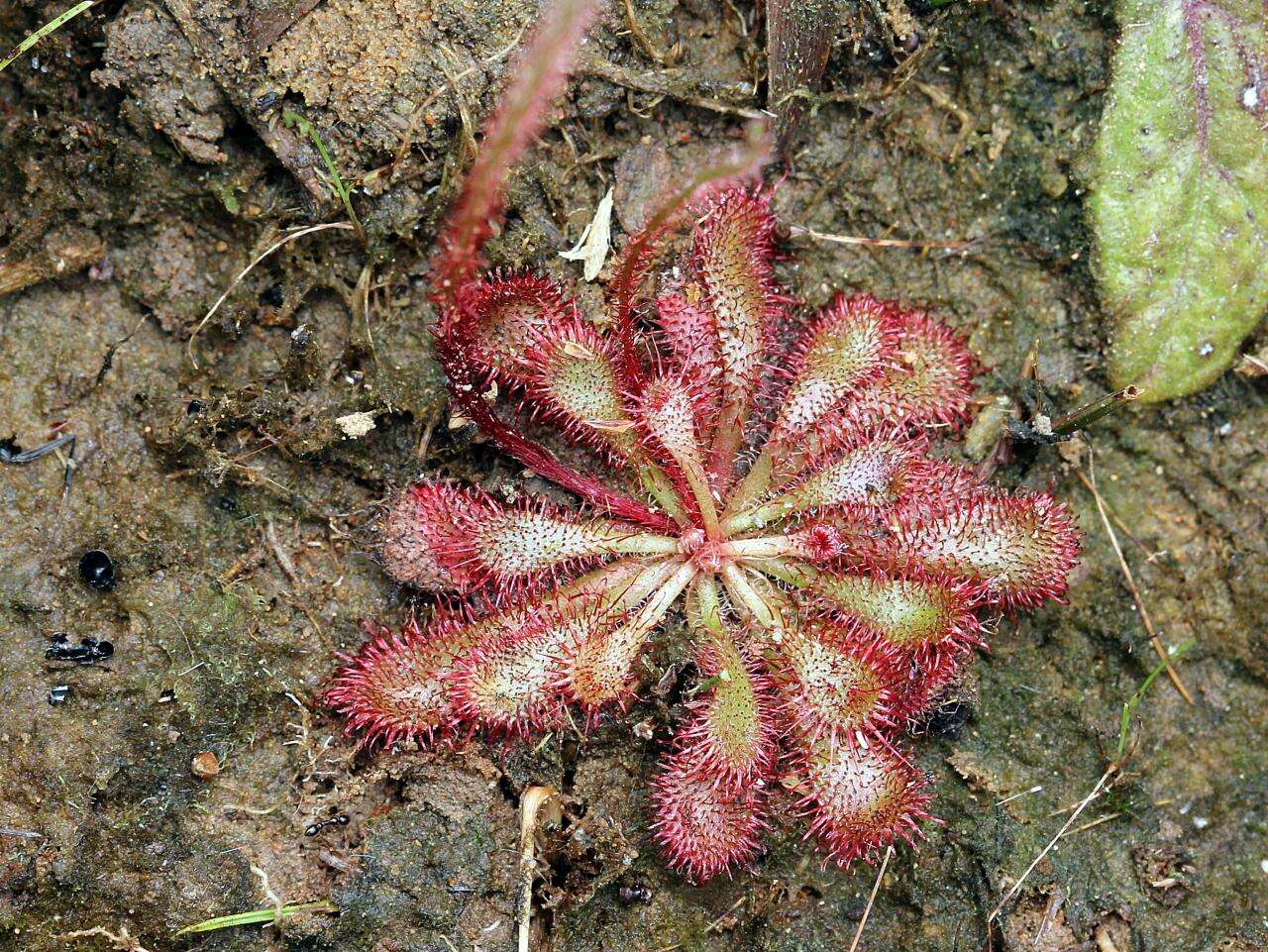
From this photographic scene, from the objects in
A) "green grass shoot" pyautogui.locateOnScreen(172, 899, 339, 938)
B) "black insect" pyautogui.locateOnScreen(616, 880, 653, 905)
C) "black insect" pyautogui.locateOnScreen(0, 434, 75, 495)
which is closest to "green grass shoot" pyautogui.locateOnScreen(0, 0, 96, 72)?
"black insect" pyautogui.locateOnScreen(0, 434, 75, 495)

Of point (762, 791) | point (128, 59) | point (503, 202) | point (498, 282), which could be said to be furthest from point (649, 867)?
point (128, 59)

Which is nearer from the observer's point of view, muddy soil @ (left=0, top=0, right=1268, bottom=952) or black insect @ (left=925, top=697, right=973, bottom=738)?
muddy soil @ (left=0, top=0, right=1268, bottom=952)

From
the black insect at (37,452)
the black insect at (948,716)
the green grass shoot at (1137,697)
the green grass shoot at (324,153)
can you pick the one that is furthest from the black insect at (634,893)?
the green grass shoot at (324,153)

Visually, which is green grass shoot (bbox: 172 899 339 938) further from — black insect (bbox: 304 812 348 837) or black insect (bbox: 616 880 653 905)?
black insect (bbox: 616 880 653 905)

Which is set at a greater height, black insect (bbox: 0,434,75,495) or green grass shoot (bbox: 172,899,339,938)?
black insect (bbox: 0,434,75,495)

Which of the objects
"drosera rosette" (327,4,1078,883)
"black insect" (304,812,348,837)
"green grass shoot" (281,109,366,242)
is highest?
"green grass shoot" (281,109,366,242)

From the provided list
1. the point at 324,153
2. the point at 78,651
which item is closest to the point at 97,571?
the point at 78,651

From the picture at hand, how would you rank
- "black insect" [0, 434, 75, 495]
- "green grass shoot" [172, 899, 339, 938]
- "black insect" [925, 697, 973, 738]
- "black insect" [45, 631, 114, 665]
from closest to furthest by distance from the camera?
"green grass shoot" [172, 899, 339, 938], "black insect" [45, 631, 114, 665], "black insect" [0, 434, 75, 495], "black insect" [925, 697, 973, 738]
